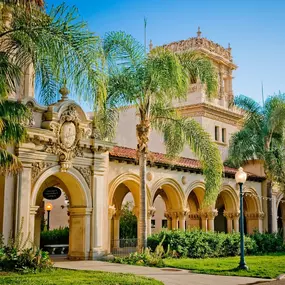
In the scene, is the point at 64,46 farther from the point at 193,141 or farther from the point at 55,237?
the point at 55,237

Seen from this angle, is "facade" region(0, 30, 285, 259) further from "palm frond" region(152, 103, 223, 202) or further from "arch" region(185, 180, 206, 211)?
"palm frond" region(152, 103, 223, 202)

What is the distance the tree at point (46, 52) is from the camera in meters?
12.7

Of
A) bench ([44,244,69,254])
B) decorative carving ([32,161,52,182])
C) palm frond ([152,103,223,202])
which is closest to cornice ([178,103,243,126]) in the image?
bench ([44,244,69,254])

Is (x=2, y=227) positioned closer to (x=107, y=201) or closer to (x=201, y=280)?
(x=107, y=201)

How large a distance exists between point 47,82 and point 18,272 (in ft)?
18.3

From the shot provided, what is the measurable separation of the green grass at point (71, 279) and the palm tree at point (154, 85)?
6.49 metres

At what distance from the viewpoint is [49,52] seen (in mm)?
12562

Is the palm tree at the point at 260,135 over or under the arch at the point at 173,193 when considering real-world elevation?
over

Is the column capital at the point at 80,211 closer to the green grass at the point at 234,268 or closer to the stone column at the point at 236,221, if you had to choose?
the green grass at the point at 234,268

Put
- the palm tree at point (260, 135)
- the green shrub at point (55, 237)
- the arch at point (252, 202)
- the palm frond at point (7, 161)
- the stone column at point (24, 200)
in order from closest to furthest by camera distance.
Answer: the palm frond at point (7, 161) < the stone column at point (24, 200) < the palm tree at point (260, 135) < the green shrub at point (55, 237) < the arch at point (252, 202)

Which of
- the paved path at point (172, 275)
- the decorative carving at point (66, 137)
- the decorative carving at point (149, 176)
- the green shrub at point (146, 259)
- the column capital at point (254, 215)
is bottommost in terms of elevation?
the paved path at point (172, 275)

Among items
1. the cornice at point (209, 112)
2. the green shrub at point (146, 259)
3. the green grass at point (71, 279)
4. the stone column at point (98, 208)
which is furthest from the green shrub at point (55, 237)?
the green grass at point (71, 279)

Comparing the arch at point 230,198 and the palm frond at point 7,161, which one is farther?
the arch at point 230,198

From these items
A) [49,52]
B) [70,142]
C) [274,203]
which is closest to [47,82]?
[49,52]
